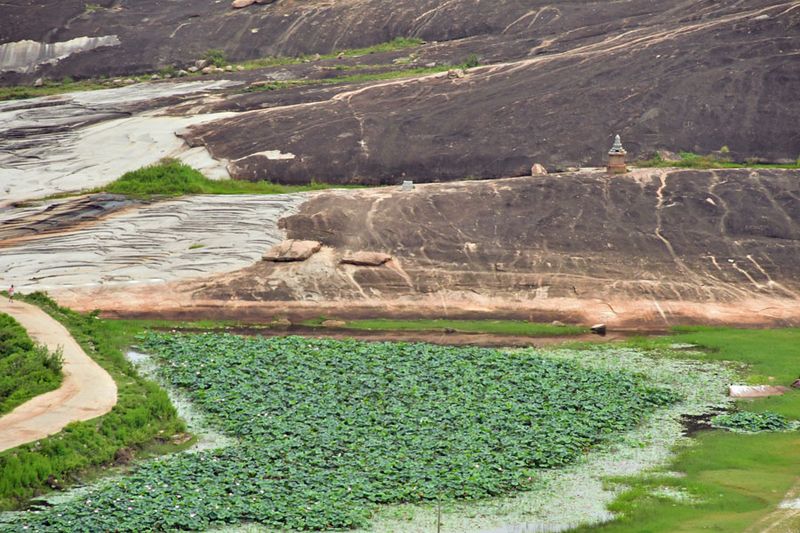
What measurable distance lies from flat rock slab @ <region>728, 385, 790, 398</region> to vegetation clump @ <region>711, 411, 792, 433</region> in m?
1.16

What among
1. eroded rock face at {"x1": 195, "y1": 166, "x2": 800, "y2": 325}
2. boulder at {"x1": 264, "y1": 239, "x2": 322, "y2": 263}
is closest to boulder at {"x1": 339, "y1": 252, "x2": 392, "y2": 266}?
eroded rock face at {"x1": 195, "y1": 166, "x2": 800, "y2": 325}

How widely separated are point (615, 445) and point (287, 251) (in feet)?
46.0

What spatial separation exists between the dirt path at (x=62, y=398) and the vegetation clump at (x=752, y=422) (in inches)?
434

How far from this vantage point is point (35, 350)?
91.8 ft

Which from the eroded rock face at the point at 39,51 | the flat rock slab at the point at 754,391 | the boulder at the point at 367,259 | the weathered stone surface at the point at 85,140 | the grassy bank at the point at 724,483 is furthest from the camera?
the eroded rock face at the point at 39,51

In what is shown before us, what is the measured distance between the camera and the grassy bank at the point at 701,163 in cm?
4059

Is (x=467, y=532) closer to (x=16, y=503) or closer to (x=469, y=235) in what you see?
(x=16, y=503)

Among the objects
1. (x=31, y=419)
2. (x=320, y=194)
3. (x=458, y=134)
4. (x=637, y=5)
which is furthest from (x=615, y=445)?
(x=637, y=5)

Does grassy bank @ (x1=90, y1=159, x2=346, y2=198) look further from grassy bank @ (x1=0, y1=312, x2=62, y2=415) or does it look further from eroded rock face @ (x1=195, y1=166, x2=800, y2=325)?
grassy bank @ (x1=0, y1=312, x2=62, y2=415)

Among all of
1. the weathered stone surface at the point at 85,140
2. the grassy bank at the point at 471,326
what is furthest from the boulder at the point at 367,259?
the weathered stone surface at the point at 85,140

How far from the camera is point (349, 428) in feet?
82.5

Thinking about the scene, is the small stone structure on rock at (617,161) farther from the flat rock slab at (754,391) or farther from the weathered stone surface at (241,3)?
the weathered stone surface at (241,3)

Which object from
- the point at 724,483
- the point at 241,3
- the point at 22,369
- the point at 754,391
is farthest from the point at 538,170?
the point at 241,3

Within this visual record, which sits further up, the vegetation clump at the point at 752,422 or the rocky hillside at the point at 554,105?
the rocky hillside at the point at 554,105
